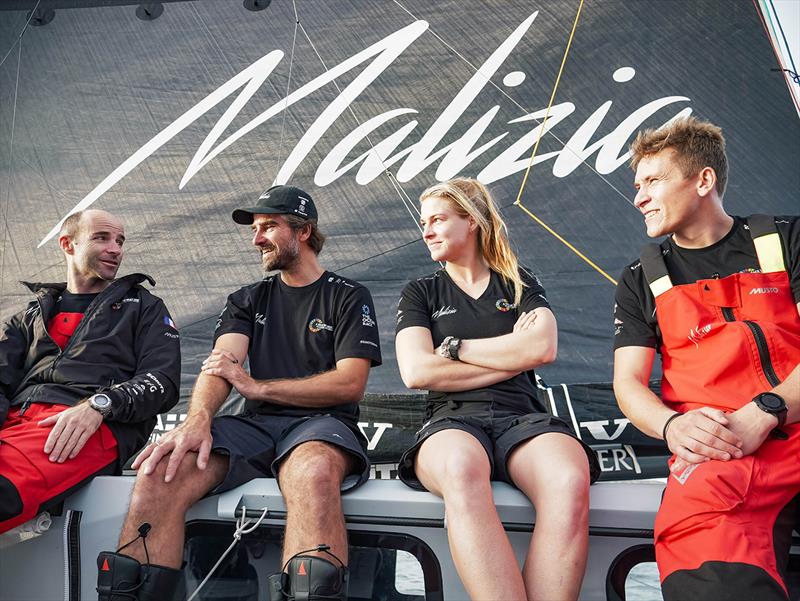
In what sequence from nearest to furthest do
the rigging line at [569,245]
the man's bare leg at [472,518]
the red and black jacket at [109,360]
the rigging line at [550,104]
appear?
the man's bare leg at [472,518] → the red and black jacket at [109,360] → the rigging line at [569,245] → the rigging line at [550,104]

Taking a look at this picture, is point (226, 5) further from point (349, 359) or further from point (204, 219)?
point (349, 359)

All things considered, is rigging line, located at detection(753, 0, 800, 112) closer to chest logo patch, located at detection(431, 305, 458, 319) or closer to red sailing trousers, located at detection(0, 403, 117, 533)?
chest logo patch, located at detection(431, 305, 458, 319)

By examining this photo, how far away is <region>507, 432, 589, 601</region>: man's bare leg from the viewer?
1.51 m

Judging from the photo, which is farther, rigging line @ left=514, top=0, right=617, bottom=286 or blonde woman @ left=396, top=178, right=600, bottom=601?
rigging line @ left=514, top=0, right=617, bottom=286

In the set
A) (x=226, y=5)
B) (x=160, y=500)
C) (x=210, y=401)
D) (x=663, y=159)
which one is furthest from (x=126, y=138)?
(x=663, y=159)

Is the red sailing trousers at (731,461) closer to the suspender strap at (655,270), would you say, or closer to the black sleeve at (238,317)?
the suspender strap at (655,270)

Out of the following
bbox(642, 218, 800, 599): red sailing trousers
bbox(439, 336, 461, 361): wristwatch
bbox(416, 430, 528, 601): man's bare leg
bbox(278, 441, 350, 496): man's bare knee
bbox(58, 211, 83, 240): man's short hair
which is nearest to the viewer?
bbox(642, 218, 800, 599): red sailing trousers

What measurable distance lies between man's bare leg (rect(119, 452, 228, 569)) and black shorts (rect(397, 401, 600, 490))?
49 centimetres

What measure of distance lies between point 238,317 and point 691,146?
4.34ft

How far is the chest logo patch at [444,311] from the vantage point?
2.13 m

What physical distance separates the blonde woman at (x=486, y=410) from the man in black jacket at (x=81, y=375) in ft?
2.37

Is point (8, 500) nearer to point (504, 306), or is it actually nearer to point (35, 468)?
point (35, 468)

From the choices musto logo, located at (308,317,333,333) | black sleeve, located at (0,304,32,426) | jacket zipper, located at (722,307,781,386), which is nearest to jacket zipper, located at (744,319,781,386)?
jacket zipper, located at (722,307,781,386)

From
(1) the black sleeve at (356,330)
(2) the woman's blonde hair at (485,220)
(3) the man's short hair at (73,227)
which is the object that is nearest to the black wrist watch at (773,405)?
(2) the woman's blonde hair at (485,220)
